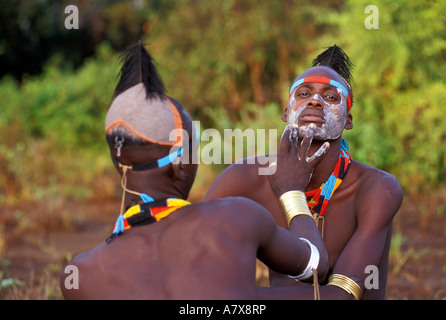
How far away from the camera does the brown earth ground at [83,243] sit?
541 centimetres

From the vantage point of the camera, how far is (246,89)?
12273 millimetres

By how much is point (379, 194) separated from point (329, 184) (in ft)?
0.94

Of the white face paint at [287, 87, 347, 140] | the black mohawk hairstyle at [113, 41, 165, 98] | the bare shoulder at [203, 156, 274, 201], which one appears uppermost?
the white face paint at [287, 87, 347, 140]

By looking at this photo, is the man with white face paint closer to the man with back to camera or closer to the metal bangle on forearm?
the metal bangle on forearm

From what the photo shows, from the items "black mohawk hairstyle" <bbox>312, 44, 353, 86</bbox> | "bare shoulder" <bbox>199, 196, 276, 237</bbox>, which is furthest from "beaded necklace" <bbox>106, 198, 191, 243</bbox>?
"black mohawk hairstyle" <bbox>312, 44, 353, 86</bbox>

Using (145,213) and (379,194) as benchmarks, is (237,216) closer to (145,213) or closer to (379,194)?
(145,213)

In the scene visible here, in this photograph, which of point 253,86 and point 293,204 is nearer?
point 293,204

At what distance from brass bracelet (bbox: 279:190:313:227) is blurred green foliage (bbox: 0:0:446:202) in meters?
5.81

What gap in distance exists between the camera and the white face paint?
129 inches

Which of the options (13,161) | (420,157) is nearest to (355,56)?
(420,157)

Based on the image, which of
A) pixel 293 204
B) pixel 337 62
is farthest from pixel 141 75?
pixel 337 62

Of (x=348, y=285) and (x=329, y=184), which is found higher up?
(x=329, y=184)

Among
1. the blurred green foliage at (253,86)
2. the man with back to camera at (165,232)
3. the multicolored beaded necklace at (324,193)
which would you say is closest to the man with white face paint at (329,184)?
the multicolored beaded necklace at (324,193)

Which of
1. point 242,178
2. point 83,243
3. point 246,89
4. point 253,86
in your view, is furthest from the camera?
point 246,89
